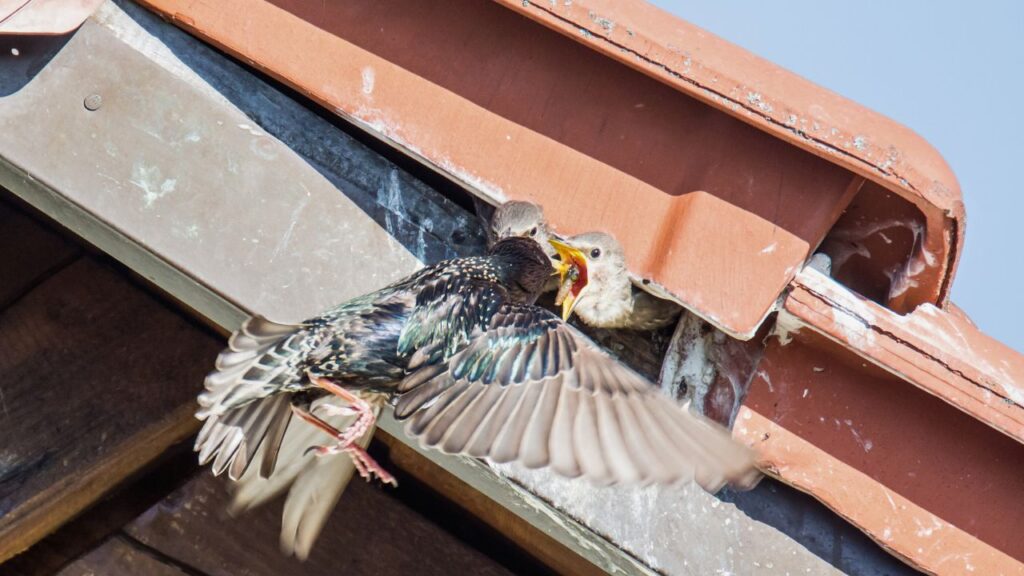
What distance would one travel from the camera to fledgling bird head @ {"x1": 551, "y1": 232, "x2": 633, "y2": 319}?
2.12 meters

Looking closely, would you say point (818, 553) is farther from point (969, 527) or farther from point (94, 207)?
point (94, 207)

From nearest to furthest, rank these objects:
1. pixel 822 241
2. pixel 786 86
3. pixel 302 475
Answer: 1. pixel 786 86
2. pixel 822 241
3. pixel 302 475

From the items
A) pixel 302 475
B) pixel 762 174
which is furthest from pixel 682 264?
pixel 302 475

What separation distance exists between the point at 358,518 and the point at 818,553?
883 mm

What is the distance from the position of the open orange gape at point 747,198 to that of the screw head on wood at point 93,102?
0.68 ft

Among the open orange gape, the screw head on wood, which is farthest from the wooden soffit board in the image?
the screw head on wood

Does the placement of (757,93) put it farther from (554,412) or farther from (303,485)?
(303,485)

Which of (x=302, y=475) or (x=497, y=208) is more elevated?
(x=497, y=208)

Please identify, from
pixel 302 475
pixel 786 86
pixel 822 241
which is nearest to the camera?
pixel 786 86

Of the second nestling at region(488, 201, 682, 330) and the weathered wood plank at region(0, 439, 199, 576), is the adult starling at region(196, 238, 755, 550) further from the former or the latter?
the weathered wood plank at region(0, 439, 199, 576)

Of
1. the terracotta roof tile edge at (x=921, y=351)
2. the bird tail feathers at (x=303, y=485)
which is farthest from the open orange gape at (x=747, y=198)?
the bird tail feathers at (x=303, y=485)

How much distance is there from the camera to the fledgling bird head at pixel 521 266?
238 cm

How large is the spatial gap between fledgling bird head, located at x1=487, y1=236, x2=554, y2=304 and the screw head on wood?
721 millimetres

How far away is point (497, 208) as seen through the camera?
2.19 meters
